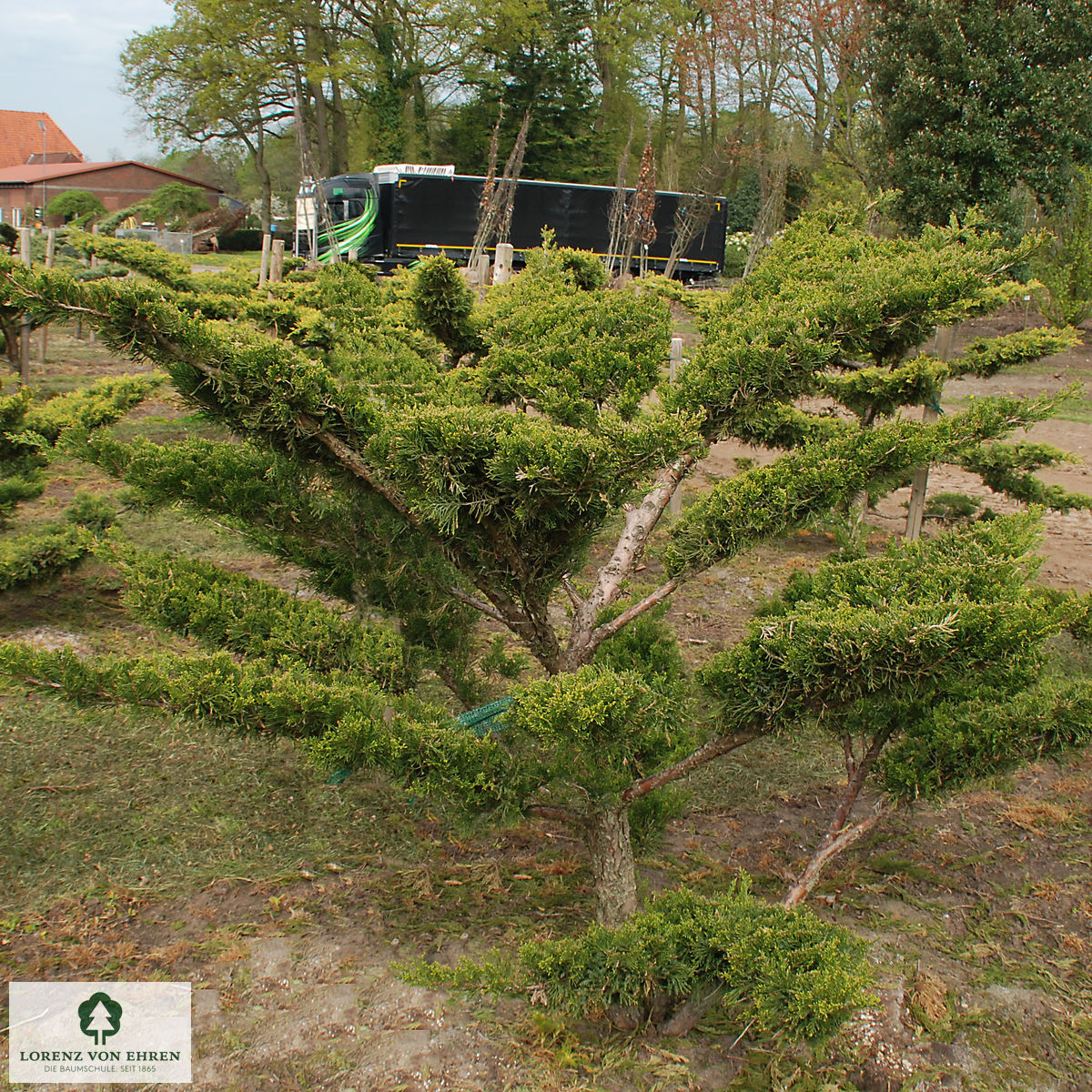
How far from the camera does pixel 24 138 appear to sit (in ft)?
208

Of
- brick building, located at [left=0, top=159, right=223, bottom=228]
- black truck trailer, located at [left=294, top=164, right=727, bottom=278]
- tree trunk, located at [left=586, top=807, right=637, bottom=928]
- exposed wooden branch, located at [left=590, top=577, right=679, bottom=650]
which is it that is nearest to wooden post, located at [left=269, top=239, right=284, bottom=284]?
exposed wooden branch, located at [left=590, top=577, right=679, bottom=650]

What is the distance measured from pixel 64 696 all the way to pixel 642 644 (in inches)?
77.6

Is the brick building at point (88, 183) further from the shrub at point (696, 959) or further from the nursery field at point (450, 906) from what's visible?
the shrub at point (696, 959)

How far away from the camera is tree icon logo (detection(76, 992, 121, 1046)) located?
283 centimetres

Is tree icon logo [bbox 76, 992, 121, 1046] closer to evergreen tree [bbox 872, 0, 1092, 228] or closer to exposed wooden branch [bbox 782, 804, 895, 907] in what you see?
exposed wooden branch [bbox 782, 804, 895, 907]

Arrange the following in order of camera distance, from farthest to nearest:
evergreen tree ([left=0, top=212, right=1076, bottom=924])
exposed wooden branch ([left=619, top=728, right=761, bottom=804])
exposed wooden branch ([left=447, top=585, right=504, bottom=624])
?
exposed wooden branch ([left=447, top=585, right=504, bottom=624]), exposed wooden branch ([left=619, top=728, right=761, bottom=804]), evergreen tree ([left=0, top=212, right=1076, bottom=924])

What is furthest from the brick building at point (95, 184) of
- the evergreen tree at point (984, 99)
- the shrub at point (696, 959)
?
the shrub at point (696, 959)

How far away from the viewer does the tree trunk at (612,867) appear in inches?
128

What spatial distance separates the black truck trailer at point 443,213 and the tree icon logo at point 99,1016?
73.5ft

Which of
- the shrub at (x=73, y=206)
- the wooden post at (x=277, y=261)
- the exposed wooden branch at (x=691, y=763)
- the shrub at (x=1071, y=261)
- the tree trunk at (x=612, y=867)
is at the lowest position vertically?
the tree trunk at (x=612, y=867)

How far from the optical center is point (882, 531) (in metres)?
8.54

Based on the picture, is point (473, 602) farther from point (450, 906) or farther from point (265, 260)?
point (265, 260)

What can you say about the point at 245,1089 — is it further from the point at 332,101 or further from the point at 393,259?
the point at 332,101

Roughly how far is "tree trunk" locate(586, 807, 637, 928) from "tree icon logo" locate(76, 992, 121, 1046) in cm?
154
